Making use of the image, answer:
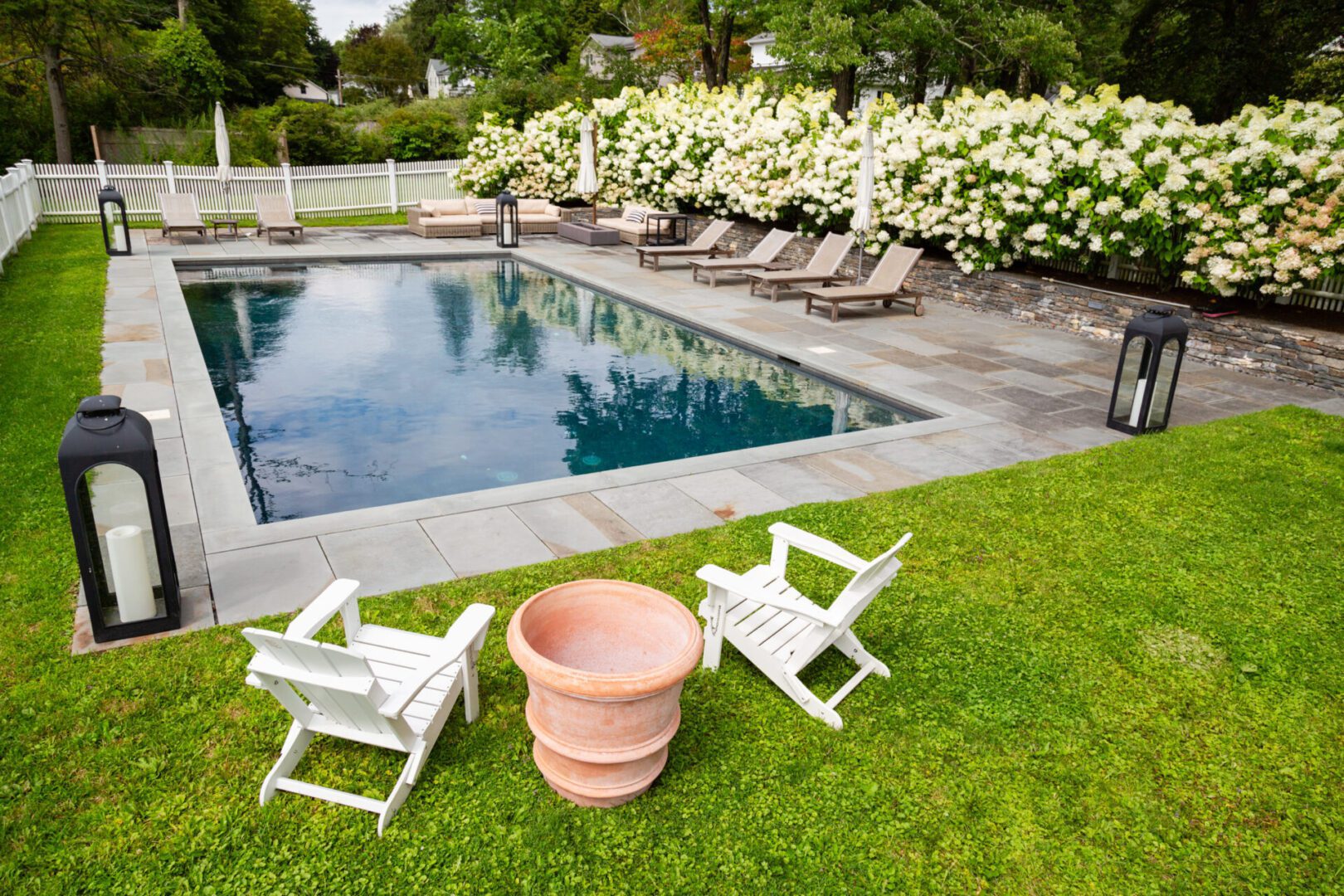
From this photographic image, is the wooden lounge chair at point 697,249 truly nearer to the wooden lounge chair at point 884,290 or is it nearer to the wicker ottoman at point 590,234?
the wicker ottoman at point 590,234

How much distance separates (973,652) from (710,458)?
297 cm

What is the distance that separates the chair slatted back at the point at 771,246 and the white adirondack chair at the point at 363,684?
39.7 ft

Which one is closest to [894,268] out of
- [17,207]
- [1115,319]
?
[1115,319]

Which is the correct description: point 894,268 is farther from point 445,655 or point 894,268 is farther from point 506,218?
point 445,655

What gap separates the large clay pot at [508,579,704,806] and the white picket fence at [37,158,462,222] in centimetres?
1966

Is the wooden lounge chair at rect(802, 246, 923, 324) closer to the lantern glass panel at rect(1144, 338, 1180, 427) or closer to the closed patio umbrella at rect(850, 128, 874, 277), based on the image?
the closed patio umbrella at rect(850, 128, 874, 277)

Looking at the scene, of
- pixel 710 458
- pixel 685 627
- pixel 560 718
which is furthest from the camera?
pixel 710 458

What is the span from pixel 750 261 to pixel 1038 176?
4802 mm

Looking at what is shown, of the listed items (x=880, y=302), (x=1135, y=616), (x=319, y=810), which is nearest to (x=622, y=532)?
(x=319, y=810)

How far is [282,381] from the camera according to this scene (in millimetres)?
9375

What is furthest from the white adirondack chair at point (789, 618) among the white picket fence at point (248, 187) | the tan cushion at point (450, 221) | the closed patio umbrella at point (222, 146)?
the white picket fence at point (248, 187)

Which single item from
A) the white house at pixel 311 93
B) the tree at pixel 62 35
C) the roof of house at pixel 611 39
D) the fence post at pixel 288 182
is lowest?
the fence post at pixel 288 182

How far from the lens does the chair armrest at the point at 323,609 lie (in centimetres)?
309

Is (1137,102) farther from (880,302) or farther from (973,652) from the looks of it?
(973,652)
